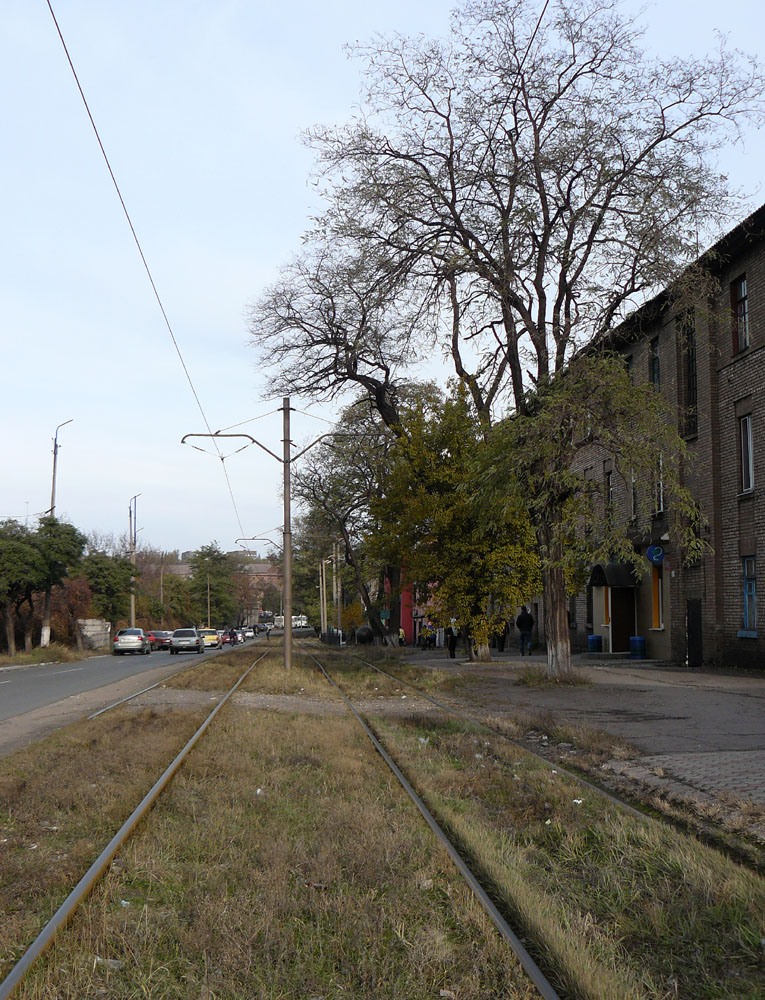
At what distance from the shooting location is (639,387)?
58.1 ft

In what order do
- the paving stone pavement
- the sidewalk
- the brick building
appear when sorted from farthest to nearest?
1. the brick building
2. the sidewalk
3. the paving stone pavement

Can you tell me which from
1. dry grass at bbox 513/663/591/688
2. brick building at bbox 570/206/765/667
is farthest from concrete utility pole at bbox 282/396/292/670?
brick building at bbox 570/206/765/667

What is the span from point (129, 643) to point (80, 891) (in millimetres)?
49039

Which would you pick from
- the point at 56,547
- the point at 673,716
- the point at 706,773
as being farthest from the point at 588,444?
the point at 56,547

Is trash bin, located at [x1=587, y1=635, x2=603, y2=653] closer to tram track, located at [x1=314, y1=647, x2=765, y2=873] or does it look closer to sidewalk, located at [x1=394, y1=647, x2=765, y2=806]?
sidewalk, located at [x1=394, y1=647, x2=765, y2=806]

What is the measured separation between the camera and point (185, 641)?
5684 centimetres

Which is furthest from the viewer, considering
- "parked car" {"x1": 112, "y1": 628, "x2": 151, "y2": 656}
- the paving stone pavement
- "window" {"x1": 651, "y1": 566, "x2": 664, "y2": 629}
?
"parked car" {"x1": 112, "y1": 628, "x2": 151, "y2": 656}

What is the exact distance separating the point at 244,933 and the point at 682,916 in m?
2.25

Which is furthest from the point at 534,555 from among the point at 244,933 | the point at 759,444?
the point at 244,933

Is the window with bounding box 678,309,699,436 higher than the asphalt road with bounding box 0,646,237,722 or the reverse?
higher

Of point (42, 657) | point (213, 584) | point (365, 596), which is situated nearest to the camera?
point (42, 657)

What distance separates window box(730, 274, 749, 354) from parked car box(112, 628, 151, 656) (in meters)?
37.4

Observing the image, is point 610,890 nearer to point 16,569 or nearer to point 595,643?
point 595,643

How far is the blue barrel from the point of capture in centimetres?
3130
